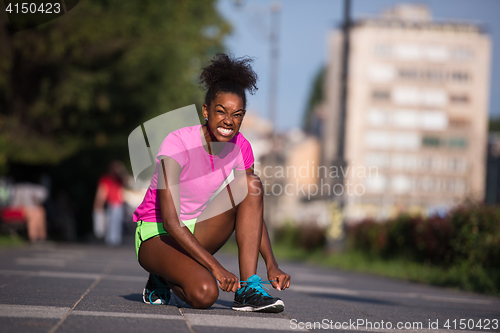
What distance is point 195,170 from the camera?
14.7ft

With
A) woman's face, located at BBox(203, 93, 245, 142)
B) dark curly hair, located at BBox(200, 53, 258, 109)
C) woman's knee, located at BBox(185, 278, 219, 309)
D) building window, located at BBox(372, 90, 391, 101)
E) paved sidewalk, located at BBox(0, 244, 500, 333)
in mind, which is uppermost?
building window, located at BBox(372, 90, 391, 101)

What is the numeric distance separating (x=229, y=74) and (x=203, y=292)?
1.55 metres

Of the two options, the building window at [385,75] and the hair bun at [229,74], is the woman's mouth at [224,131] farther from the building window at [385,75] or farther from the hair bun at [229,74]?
the building window at [385,75]

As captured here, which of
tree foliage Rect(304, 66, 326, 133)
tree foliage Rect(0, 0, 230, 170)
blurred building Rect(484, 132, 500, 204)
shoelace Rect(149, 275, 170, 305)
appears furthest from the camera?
tree foliage Rect(304, 66, 326, 133)

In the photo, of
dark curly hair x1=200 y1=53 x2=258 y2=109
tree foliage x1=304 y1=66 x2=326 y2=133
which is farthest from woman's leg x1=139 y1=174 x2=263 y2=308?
tree foliage x1=304 y1=66 x2=326 y2=133

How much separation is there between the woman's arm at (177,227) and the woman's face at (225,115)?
0.42 meters

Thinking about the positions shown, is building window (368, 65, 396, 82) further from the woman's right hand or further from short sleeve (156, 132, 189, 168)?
the woman's right hand

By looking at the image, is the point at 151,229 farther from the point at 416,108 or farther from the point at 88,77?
the point at 416,108

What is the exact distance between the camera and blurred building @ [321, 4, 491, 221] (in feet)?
280

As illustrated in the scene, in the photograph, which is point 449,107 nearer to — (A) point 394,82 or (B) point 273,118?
(A) point 394,82

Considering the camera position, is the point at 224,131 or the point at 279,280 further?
the point at 224,131

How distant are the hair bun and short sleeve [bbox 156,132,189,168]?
0.54 m

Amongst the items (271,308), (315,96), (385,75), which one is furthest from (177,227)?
(315,96)

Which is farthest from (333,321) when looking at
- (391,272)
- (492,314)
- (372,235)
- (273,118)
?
(273,118)
